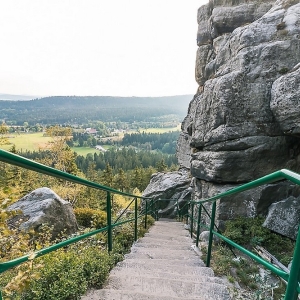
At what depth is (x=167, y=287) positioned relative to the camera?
8.65 ft

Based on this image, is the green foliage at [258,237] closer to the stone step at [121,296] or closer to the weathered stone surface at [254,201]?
the weathered stone surface at [254,201]

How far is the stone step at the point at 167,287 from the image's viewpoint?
Result: 254 cm

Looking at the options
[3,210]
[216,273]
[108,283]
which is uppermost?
[3,210]

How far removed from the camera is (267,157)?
25.4 ft

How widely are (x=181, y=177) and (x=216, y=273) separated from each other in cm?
1422

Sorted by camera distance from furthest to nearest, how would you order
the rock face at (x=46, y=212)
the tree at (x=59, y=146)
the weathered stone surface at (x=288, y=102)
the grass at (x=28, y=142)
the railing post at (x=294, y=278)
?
the tree at (x=59, y=146) → the grass at (x=28, y=142) → the rock face at (x=46, y=212) → the weathered stone surface at (x=288, y=102) → the railing post at (x=294, y=278)

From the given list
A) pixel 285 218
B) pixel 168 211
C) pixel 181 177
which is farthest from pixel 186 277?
pixel 181 177

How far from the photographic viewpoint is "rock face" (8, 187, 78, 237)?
7.01 m

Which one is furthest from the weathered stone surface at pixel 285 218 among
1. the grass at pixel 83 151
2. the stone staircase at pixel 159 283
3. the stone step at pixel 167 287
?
the grass at pixel 83 151

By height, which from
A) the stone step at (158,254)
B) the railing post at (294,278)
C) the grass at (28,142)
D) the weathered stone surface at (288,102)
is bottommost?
the grass at (28,142)

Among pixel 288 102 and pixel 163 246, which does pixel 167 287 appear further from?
pixel 288 102

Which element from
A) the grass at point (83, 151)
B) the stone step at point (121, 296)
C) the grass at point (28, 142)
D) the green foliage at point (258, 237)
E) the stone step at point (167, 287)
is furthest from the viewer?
the grass at point (83, 151)

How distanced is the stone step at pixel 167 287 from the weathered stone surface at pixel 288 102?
5.34 m

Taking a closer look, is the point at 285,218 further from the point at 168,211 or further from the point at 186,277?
the point at 168,211
